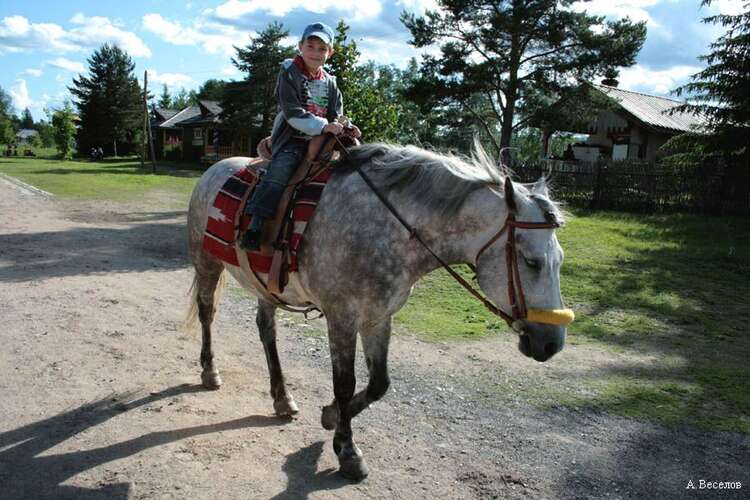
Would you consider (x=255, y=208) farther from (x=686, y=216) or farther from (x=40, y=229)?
(x=686, y=216)

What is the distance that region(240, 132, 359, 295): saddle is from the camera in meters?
3.70

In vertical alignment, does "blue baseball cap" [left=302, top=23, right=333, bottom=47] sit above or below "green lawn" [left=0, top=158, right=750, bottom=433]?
above

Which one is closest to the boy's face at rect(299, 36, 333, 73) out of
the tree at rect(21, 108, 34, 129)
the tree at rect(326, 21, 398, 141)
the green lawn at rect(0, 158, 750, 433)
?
the green lawn at rect(0, 158, 750, 433)

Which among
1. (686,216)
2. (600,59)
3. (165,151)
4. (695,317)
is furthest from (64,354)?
(165,151)

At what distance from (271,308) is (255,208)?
1373mm

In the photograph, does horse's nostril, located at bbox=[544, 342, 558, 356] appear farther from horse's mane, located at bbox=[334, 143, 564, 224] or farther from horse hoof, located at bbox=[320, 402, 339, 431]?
horse hoof, located at bbox=[320, 402, 339, 431]

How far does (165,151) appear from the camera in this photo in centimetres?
5556

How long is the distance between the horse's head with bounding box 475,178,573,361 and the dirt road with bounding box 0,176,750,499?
1.17 meters

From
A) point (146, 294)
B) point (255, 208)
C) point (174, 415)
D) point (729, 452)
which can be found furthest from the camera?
point (146, 294)

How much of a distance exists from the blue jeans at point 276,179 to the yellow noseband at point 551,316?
71.4 inches

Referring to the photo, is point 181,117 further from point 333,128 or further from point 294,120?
point 333,128

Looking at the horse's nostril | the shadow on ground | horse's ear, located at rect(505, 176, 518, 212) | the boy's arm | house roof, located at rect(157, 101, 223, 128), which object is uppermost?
house roof, located at rect(157, 101, 223, 128)

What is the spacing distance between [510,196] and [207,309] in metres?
3.24

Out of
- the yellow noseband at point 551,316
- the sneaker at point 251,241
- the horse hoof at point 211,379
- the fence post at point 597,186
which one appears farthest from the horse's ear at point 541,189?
the fence post at point 597,186
